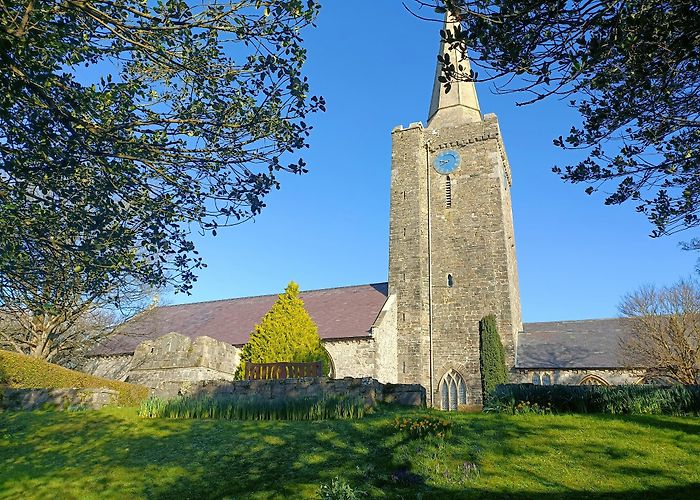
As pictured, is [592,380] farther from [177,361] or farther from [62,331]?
[62,331]

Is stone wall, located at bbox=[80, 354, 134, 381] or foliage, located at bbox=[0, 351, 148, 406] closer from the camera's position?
foliage, located at bbox=[0, 351, 148, 406]

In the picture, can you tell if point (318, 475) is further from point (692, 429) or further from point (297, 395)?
point (692, 429)

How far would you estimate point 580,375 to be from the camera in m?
25.1

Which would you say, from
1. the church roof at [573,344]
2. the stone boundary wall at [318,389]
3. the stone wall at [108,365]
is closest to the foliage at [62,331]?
the stone wall at [108,365]

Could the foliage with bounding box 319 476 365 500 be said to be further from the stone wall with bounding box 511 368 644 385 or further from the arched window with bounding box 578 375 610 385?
the arched window with bounding box 578 375 610 385

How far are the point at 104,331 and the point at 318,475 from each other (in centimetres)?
2278

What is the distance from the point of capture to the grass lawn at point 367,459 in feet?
23.8

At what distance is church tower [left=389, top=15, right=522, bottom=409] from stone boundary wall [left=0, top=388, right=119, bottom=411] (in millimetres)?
16141

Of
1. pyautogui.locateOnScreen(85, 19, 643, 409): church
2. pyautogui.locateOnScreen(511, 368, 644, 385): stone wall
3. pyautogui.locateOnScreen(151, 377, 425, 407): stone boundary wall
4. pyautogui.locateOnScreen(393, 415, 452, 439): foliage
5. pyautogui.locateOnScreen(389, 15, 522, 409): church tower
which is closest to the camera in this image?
pyautogui.locateOnScreen(393, 415, 452, 439): foliage

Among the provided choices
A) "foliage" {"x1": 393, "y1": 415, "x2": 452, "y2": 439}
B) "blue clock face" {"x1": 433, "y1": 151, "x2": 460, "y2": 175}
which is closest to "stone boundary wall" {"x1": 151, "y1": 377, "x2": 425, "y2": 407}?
"foliage" {"x1": 393, "y1": 415, "x2": 452, "y2": 439}

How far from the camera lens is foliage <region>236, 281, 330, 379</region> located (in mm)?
20703

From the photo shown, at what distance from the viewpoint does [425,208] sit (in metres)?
30.4

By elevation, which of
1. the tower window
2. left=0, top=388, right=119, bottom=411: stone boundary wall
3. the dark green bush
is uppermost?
the tower window

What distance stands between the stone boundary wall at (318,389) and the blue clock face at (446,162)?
19102 mm
